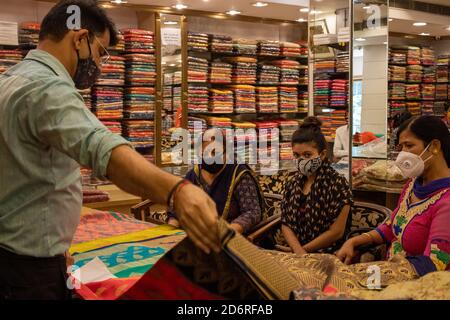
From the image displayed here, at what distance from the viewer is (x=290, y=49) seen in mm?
7934

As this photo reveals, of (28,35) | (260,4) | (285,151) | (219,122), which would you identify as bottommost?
(285,151)

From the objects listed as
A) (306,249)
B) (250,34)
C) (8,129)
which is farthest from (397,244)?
(250,34)

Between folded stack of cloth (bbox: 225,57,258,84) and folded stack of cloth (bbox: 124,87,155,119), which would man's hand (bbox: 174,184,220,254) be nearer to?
folded stack of cloth (bbox: 124,87,155,119)

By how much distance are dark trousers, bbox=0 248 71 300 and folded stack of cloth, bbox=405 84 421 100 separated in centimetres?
880

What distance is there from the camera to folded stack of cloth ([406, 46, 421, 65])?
9430mm

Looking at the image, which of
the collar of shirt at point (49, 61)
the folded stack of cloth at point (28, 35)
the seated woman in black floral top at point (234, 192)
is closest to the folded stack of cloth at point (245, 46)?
the folded stack of cloth at point (28, 35)

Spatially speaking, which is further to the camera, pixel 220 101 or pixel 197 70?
pixel 220 101

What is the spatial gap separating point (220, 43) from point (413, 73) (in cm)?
394

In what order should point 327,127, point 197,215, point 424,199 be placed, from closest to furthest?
point 197,215 < point 424,199 < point 327,127

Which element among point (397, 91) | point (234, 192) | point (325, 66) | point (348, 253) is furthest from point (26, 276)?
point (397, 91)

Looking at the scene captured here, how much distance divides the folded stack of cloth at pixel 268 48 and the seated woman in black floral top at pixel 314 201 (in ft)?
14.6

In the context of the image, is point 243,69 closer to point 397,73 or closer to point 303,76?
point 303,76

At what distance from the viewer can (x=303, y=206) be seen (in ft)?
10.7
